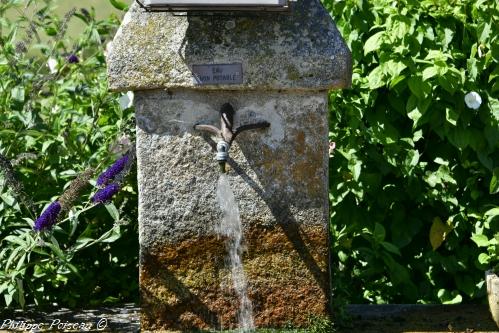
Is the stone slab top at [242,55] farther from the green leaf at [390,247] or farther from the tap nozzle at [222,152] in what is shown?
the green leaf at [390,247]

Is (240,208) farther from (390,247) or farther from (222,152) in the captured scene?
(390,247)

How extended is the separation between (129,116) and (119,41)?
0.98 metres

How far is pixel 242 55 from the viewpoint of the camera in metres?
3.56

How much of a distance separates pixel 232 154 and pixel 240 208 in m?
0.20

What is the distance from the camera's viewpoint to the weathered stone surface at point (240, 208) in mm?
3637

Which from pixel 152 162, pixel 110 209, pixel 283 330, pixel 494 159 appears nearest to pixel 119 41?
pixel 152 162

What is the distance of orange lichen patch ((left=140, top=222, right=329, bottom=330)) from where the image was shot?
3697mm

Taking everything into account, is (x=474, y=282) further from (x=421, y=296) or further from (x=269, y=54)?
(x=269, y=54)

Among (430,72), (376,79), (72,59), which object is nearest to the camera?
(430,72)

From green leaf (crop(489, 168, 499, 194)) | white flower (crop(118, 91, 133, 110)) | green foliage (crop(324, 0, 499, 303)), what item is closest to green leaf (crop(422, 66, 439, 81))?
green foliage (crop(324, 0, 499, 303))

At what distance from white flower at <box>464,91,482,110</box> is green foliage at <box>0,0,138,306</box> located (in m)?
1.41

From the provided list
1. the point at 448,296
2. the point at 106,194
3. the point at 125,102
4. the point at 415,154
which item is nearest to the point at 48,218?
the point at 106,194

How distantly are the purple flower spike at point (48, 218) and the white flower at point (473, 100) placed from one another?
1.67 metres

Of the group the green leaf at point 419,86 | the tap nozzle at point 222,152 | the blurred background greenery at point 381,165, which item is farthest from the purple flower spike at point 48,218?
the green leaf at point 419,86
